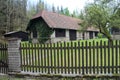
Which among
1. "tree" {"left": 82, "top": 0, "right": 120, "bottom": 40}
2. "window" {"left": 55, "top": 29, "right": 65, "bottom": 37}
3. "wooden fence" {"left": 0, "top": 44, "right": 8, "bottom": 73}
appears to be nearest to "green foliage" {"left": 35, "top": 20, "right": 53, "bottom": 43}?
"window" {"left": 55, "top": 29, "right": 65, "bottom": 37}

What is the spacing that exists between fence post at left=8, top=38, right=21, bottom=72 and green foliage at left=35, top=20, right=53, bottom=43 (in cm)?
2031

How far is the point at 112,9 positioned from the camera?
27.9m

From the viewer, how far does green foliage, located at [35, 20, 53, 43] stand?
29.5m

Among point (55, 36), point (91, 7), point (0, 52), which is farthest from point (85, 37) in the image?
point (0, 52)

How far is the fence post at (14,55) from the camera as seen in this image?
9.02 m

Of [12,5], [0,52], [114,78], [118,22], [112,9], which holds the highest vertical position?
[12,5]

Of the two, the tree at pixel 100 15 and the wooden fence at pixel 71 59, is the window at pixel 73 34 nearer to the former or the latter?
the tree at pixel 100 15

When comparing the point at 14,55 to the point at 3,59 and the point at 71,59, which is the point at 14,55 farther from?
the point at 71,59

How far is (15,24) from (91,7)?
2347 cm

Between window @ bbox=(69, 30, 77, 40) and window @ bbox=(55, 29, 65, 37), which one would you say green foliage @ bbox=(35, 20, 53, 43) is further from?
window @ bbox=(69, 30, 77, 40)

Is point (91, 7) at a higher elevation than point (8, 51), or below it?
higher

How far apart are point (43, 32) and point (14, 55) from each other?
2088 cm

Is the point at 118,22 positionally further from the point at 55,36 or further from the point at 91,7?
the point at 55,36

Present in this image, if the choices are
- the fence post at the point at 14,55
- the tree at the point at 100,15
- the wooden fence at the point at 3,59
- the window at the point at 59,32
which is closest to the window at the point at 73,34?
the window at the point at 59,32
